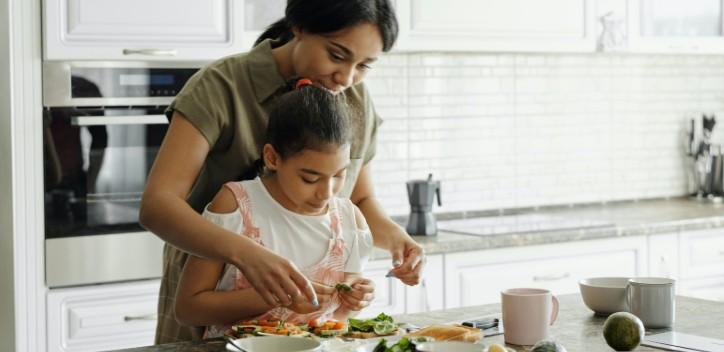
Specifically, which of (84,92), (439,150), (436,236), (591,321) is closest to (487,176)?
(439,150)

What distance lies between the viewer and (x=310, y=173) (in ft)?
6.73

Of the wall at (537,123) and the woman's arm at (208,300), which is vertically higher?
the wall at (537,123)

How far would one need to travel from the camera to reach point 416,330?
1.97 meters

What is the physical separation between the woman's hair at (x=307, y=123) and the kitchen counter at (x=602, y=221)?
4.85ft

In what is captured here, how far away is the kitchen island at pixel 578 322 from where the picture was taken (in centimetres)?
189

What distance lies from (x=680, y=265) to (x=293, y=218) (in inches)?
97.9

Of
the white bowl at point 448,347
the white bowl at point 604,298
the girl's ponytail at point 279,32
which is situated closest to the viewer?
the white bowl at point 448,347

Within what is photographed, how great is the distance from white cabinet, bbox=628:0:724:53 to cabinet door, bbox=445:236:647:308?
0.84 m

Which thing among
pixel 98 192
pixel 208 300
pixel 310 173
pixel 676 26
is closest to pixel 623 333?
pixel 310 173

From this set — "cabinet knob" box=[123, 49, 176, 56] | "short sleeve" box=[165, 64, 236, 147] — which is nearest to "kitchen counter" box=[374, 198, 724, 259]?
"cabinet knob" box=[123, 49, 176, 56]

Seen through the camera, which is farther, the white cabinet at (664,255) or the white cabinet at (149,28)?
the white cabinet at (664,255)

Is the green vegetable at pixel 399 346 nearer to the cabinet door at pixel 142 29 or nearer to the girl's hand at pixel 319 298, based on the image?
the girl's hand at pixel 319 298

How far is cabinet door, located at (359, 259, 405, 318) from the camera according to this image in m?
3.52

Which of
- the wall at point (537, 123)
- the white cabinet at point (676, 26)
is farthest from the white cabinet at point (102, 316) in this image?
the white cabinet at point (676, 26)
